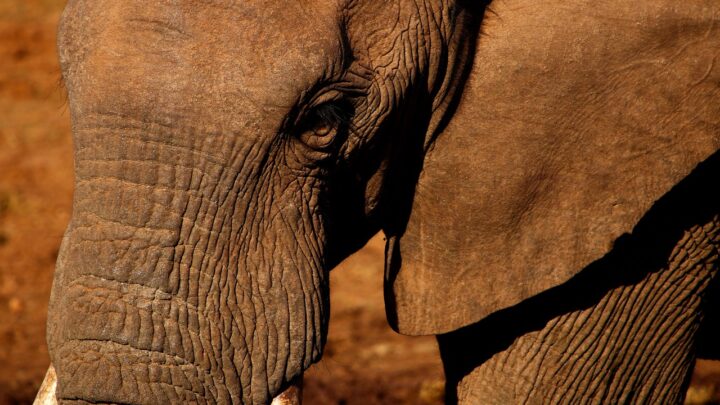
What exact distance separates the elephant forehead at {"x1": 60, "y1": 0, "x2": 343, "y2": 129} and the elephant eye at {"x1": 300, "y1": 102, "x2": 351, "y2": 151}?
0.09m

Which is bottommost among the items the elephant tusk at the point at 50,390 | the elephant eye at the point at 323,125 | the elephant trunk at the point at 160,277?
the elephant tusk at the point at 50,390

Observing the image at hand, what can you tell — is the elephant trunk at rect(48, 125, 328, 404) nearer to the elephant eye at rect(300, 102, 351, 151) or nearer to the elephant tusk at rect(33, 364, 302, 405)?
the elephant eye at rect(300, 102, 351, 151)

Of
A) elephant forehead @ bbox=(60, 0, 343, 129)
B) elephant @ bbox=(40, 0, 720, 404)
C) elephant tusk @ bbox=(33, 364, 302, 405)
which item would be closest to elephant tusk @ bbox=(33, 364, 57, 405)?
elephant tusk @ bbox=(33, 364, 302, 405)

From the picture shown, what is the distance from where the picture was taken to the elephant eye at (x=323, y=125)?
212 centimetres

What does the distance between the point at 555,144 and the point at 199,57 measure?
0.80 m

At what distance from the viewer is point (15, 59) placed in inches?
339

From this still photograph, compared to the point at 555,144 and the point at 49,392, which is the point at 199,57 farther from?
the point at 49,392

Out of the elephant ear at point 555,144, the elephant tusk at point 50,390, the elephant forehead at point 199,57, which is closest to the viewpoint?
the elephant forehead at point 199,57

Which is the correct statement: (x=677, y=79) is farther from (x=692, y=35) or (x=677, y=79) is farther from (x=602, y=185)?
(x=602, y=185)

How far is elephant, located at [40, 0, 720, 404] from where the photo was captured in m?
2.00

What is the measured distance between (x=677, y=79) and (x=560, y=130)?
0.84 feet

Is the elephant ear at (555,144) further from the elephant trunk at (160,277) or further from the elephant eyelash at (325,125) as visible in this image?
the elephant trunk at (160,277)

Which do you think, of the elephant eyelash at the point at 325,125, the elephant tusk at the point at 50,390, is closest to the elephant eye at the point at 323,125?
the elephant eyelash at the point at 325,125

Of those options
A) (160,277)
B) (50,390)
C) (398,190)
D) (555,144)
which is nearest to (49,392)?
(50,390)
